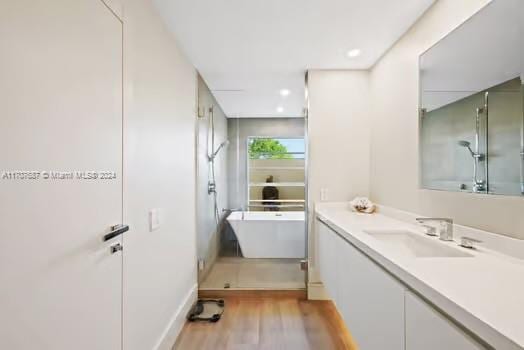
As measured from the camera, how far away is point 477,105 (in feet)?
4.66

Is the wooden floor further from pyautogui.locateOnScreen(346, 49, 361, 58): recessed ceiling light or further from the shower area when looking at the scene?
pyautogui.locateOnScreen(346, 49, 361, 58): recessed ceiling light

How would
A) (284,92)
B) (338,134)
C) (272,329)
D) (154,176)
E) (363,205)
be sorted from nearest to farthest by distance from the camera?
(154,176)
(272,329)
(363,205)
(338,134)
(284,92)

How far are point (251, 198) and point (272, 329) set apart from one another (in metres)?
1.62

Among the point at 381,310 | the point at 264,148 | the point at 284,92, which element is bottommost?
the point at 381,310

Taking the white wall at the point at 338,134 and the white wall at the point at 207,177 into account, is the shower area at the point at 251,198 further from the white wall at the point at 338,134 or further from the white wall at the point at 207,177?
the white wall at the point at 338,134

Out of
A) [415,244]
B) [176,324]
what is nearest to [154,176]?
[176,324]

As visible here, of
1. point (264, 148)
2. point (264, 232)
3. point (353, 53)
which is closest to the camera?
point (353, 53)

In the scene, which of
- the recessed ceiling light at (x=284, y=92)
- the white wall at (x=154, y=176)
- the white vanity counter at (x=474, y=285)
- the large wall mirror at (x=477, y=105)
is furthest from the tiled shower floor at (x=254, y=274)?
the recessed ceiling light at (x=284, y=92)

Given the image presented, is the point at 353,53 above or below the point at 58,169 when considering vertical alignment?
above

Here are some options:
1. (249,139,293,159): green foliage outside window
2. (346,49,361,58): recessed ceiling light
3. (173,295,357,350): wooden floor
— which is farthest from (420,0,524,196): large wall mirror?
(249,139,293,159): green foliage outside window

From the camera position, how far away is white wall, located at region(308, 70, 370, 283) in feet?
9.30

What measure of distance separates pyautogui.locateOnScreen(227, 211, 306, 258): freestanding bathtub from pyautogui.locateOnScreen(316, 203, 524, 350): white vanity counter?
6.08ft

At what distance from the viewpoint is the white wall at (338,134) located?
2836mm

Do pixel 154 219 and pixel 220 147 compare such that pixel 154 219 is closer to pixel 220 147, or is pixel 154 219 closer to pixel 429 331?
pixel 429 331
